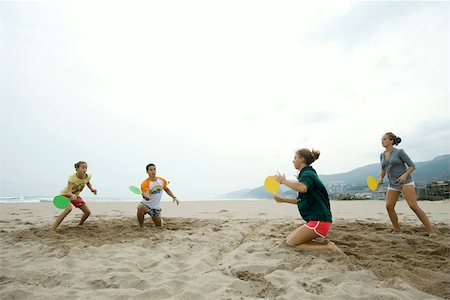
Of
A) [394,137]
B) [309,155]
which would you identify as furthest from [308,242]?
[394,137]

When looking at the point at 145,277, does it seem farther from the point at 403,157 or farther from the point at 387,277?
the point at 403,157

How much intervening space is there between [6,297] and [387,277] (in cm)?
365

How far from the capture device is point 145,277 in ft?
9.29

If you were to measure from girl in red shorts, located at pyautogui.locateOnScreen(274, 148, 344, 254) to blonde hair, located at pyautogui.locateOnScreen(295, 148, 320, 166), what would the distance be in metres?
0.01

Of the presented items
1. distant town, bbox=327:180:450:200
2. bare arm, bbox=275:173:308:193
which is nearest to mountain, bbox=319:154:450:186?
distant town, bbox=327:180:450:200

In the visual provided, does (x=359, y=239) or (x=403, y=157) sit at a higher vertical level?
(x=403, y=157)

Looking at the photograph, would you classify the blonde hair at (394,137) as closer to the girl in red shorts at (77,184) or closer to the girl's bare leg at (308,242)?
the girl's bare leg at (308,242)

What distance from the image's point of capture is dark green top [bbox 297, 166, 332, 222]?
3619mm

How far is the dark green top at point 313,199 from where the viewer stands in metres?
3.62

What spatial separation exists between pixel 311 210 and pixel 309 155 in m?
0.77

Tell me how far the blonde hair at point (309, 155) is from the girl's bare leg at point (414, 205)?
2.33 metres

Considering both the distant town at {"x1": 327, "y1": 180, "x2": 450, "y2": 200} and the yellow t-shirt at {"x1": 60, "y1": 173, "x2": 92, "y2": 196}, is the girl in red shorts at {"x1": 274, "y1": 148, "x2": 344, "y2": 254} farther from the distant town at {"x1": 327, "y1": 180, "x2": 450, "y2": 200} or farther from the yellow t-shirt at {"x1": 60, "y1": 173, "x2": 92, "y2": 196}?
the distant town at {"x1": 327, "y1": 180, "x2": 450, "y2": 200}

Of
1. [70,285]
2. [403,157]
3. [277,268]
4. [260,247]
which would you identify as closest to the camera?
[70,285]

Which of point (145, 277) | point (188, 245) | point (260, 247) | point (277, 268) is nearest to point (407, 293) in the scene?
point (277, 268)
